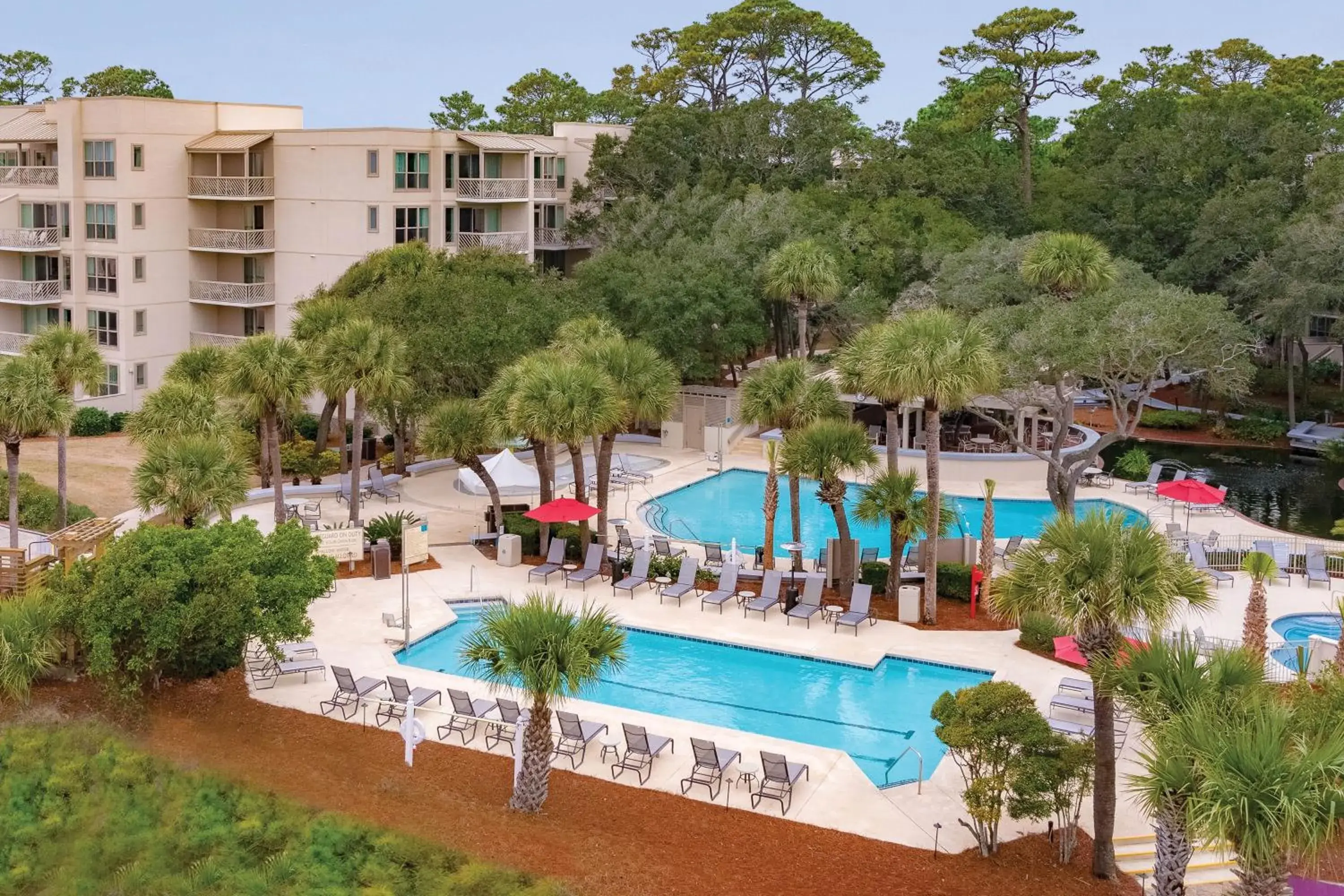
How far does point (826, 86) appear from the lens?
69.7m

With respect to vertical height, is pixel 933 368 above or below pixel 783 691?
above

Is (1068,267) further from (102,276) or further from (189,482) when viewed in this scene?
(102,276)

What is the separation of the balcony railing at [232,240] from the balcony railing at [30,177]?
16.2 feet

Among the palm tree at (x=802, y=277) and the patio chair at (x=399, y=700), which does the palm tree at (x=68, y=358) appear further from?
the palm tree at (x=802, y=277)

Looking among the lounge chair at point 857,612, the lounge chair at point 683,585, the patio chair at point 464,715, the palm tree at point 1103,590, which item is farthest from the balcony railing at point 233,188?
the palm tree at point 1103,590

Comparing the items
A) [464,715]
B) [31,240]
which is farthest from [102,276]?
[464,715]

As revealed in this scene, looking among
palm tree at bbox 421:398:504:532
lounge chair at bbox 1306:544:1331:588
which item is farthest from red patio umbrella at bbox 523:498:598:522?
lounge chair at bbox 1306:544:1331:588

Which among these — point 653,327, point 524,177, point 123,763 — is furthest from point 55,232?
point 123,763

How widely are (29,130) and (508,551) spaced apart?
3235cm

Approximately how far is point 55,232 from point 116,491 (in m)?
17.1

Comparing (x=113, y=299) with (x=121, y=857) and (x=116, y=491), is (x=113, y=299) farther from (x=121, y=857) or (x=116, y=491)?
(x=121, y=857)

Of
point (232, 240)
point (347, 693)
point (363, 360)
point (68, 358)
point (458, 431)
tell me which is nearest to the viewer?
point (347, 693)

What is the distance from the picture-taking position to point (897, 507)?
26203 millimetres

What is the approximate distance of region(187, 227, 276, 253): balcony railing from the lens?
48.3 m
